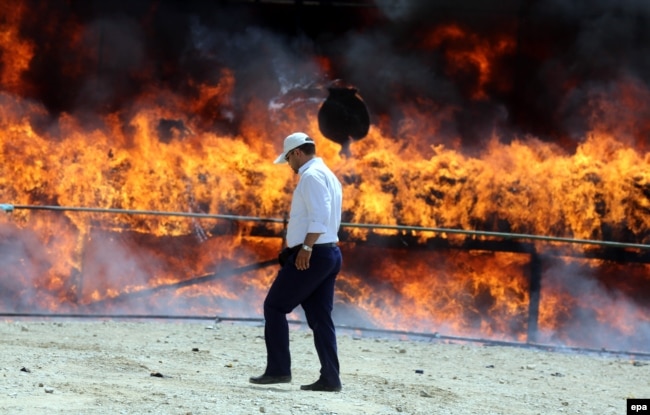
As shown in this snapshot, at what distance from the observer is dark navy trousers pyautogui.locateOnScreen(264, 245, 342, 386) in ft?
23.4

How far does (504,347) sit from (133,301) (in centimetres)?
505

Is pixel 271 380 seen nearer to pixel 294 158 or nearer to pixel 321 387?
pixel 321 387

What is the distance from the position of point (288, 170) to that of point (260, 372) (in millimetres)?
6014

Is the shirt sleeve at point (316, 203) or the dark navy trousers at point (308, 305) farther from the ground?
the shirt sleeve at point (316, 203)

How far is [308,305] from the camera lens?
730 centimetres

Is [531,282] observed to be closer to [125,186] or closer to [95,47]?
[125,186]

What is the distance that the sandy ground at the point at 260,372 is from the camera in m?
6.55

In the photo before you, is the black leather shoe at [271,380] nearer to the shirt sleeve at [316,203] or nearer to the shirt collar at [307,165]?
the shirt sleeve at [316,203]

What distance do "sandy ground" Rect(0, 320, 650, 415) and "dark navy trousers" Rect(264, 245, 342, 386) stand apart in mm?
229

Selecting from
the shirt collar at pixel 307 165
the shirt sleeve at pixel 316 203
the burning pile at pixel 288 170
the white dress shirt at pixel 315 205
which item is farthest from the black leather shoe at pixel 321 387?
the burning pile at pixel 288 170

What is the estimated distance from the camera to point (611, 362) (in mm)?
10695

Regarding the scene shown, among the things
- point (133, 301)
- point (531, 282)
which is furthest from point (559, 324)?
point (133, 301)

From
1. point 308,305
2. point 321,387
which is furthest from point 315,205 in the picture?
point 321,387

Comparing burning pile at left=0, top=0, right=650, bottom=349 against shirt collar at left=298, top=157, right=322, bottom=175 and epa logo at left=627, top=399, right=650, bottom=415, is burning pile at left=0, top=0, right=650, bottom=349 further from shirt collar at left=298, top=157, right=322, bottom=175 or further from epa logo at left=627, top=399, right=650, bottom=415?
shirt collar at left=298, top=157, right=322, bottom=175
